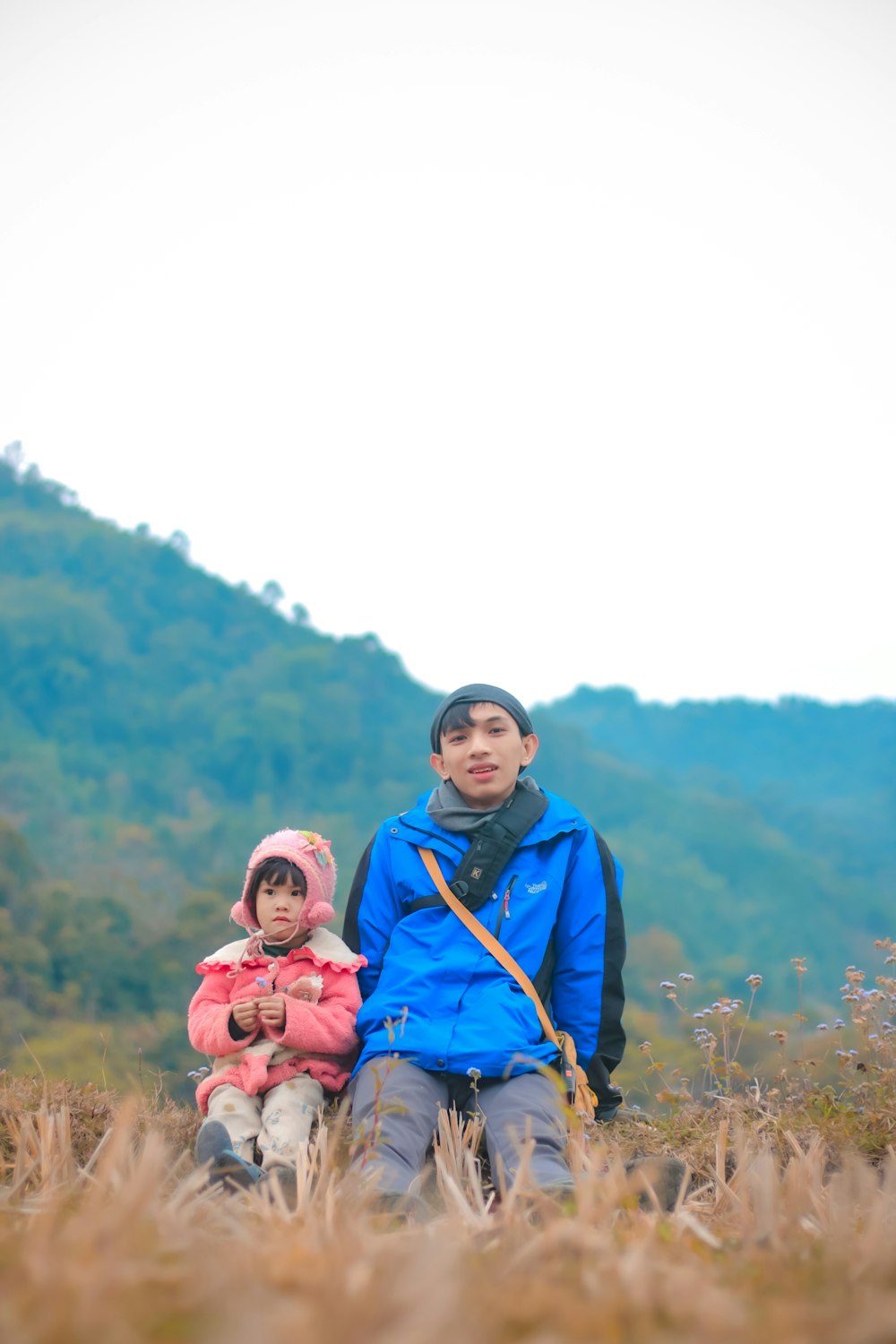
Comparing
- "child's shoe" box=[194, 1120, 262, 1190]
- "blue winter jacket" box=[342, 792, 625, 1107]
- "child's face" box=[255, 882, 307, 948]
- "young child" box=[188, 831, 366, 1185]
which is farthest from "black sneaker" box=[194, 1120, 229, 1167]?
"child's face" box=[255, 882, 307, 948]

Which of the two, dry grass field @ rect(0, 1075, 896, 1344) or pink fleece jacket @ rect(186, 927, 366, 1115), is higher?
dry grass field @ rect(0, 1075, 896, 1344)

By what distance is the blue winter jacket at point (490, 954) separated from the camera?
365cm

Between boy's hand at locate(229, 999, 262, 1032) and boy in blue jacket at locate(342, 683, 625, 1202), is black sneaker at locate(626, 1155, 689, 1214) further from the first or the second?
boy's hand at locate(229, 999, 262, 1032)

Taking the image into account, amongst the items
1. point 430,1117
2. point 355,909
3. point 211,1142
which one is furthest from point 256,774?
point 211,1142

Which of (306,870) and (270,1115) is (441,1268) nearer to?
(270,1115)

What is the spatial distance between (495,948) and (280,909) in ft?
2.42

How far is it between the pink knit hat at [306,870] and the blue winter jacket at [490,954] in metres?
0.15

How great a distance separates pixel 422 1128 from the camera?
11.2ft

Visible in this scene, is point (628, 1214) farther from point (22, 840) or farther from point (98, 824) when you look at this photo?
point (98, 824)

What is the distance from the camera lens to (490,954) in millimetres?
3842

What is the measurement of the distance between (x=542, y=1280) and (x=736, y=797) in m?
106

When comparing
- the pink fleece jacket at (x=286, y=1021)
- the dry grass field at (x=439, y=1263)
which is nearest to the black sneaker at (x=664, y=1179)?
the dry grass field at (x=439, y=1263)

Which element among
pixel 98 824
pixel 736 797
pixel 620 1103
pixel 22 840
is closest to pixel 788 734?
pixel 736 797

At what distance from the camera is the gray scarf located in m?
4.11
